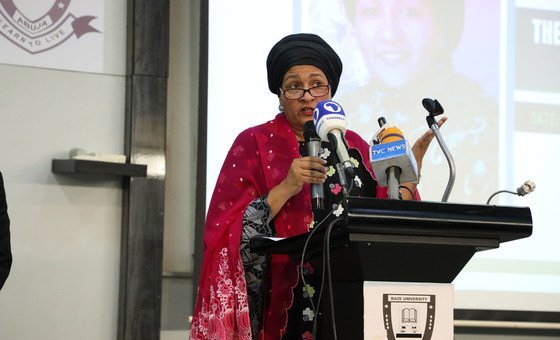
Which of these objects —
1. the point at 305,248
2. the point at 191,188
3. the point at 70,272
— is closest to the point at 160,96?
the point at 191,188

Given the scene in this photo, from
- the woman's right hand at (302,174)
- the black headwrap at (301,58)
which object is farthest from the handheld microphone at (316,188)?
the black headwrap at (301,58)

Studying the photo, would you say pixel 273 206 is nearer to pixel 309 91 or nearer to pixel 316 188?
pixel 316 188

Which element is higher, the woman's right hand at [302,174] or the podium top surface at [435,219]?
the woman's right hand at [302,174]

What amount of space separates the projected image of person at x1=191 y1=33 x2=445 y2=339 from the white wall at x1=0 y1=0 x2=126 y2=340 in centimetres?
155

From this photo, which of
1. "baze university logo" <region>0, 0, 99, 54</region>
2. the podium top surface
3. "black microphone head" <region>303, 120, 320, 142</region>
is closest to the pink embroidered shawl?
"black microphone head" <region>303, 120, 320, 142</region>

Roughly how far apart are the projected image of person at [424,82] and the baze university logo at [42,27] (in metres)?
1.21

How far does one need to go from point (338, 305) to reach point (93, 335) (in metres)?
2.10

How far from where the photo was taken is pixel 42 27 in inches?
148

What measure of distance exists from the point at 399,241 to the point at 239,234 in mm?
536

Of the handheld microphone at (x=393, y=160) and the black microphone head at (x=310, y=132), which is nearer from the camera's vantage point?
the handheld microphone at (x=393, y=160)

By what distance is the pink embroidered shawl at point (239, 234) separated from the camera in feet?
7.07

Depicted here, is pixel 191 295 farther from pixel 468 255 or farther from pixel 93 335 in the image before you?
pixel 468 255

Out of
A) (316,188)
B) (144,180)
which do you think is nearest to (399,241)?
(316,188)

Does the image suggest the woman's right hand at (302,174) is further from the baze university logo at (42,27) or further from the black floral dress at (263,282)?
the baze university logo at (42,27)
